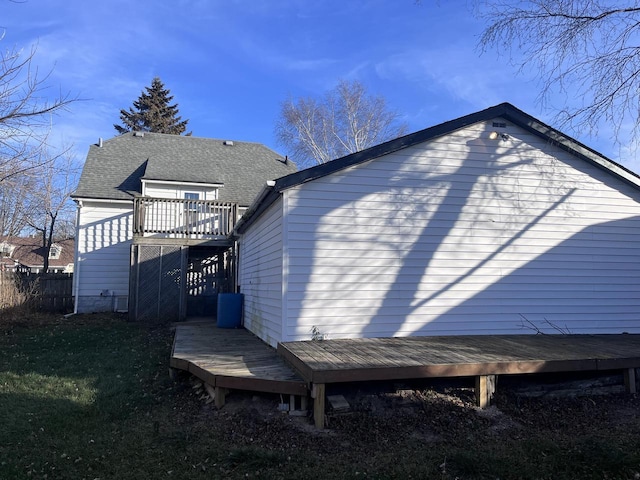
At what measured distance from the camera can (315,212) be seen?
6.79m

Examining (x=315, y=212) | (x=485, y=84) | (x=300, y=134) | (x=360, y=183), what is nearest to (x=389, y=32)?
(x=485, y=84)

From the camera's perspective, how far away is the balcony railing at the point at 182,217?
12.9 m

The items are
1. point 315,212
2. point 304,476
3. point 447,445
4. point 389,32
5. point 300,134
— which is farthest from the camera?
point 300,134

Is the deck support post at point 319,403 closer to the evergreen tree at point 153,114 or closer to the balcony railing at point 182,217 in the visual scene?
the balcony railing at point 182,217

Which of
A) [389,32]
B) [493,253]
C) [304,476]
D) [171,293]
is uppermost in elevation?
[389,32]

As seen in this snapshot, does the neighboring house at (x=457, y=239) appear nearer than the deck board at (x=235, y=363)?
No

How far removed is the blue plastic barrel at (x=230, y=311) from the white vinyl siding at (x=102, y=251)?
5445mm

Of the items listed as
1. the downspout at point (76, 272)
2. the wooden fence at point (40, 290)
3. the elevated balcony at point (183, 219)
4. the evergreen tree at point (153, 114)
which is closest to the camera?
the wooden fence at point (40, 290)

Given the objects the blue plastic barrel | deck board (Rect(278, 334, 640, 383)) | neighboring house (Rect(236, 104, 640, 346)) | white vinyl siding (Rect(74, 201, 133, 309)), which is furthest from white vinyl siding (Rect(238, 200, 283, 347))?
white vinyl siding (Rect(74, 201, 133, 309))

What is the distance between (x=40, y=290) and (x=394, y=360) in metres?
12.7

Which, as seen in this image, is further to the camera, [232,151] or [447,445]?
[232,151]

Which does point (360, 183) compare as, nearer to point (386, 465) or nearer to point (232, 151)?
point (386, 465)

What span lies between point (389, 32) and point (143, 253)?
328 inches

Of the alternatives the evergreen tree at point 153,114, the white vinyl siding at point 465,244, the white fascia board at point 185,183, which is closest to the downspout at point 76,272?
the white fascia board at point 185,183
